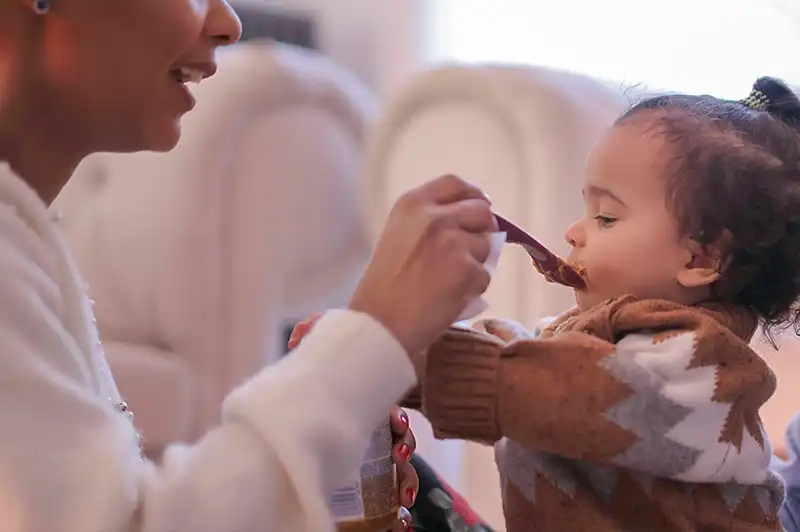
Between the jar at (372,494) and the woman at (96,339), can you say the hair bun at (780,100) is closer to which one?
the woman at (96,339)

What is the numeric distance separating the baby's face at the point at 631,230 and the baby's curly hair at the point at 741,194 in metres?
0.01

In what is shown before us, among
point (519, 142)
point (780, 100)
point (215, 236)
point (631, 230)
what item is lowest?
point (215, 236)

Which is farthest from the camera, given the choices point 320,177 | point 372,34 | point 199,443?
point 372,34

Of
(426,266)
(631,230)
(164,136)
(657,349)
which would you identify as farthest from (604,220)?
(164,136)

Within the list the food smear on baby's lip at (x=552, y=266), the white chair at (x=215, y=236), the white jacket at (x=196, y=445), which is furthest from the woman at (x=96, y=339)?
the white chair at (x=215, y=236)

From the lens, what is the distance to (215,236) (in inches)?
61.6

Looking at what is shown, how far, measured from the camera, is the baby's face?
2.25ft

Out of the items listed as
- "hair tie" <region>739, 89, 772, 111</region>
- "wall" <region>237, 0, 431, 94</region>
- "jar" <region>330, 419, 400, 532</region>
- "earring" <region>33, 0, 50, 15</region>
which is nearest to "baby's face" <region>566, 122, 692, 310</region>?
"hair tie" <region>739, 89, 772, 111</region>

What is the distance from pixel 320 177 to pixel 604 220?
1.01 metres

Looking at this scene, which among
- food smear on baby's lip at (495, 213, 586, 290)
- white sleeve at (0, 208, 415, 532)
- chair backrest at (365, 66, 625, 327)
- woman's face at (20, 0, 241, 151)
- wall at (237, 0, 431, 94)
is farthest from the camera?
wall at (237, 0, 431, 94)

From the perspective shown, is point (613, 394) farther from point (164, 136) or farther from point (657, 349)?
point (164, 136)

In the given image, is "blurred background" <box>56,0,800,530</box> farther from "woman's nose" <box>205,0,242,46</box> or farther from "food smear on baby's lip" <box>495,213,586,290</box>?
"woman's nose" <box>205,0,242,46</box>

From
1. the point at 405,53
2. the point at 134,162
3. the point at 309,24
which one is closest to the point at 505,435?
the point at 134,162

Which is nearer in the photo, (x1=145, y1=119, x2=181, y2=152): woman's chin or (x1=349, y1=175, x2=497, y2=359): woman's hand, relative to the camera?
(x1=349, y1=175, x2=497, y2=359): woman's hand
